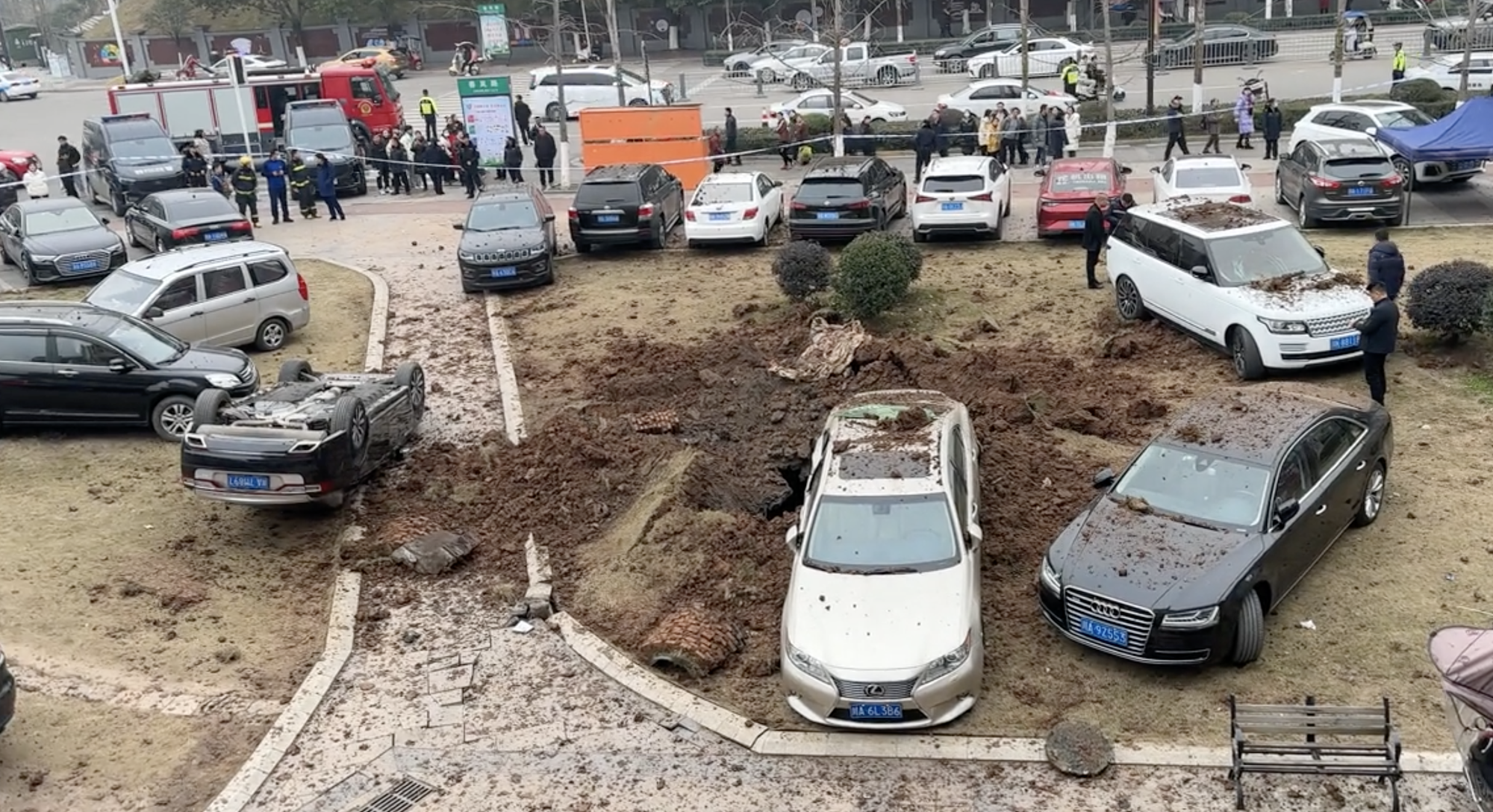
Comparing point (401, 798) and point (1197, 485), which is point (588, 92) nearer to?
point (1197, 485)


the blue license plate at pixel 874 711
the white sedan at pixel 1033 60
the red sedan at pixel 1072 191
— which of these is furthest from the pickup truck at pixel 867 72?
the blue license plate at pixel 874 711

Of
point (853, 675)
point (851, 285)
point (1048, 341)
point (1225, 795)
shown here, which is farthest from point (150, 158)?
point (1225, 795)

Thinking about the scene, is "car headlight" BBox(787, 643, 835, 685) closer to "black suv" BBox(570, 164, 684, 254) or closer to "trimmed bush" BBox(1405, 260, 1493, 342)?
"trimmed bush" BBox(1405, 260, 1493, 342)

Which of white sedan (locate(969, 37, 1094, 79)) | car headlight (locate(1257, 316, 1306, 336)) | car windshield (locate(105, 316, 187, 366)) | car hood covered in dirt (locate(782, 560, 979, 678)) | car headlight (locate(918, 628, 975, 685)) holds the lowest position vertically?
car headlight (locate(918, 628, 975, 685))

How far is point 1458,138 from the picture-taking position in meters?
20.5

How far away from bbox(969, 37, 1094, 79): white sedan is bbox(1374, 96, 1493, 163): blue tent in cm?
2235

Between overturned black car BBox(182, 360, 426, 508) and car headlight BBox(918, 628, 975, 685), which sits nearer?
car headlight BBox(918, 628, 975, 685)

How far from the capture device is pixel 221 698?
956 cm

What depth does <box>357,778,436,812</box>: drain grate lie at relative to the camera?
8211mm

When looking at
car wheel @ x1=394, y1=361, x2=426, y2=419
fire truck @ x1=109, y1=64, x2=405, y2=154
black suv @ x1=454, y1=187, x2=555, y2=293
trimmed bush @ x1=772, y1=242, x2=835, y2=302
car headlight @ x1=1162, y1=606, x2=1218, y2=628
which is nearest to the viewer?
car headlight @ x1=1162, y1=606, x2=1218, y2=628

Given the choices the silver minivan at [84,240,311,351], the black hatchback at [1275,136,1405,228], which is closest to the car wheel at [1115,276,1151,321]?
the black hatchback at [1275,136,1405,228]

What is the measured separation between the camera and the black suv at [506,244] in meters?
20.2

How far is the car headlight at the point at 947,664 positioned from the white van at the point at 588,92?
3231 cm

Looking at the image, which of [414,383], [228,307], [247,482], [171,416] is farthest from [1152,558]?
[228,307]
